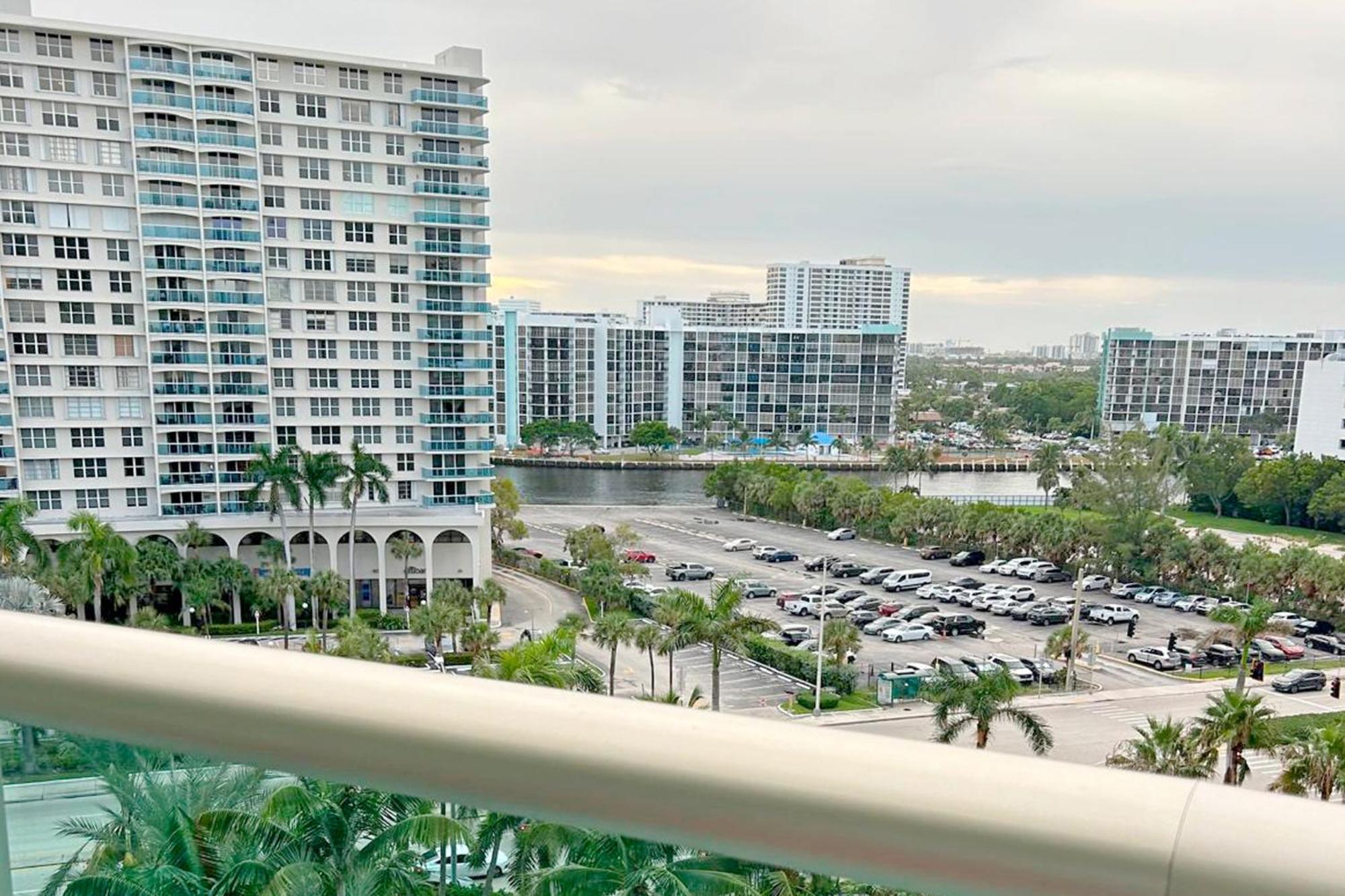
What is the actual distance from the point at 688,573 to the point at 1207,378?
24149 millimetres


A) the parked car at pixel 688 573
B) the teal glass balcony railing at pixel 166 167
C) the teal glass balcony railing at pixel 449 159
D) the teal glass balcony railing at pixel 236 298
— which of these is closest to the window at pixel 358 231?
the teal glass balcony railing at pixel 449 159

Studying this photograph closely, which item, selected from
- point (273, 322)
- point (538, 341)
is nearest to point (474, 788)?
point (273, 322)

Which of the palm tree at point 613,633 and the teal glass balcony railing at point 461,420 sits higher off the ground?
the teal glass balcony railing at point 461,420

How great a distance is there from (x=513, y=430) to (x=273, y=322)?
1698 centimetres

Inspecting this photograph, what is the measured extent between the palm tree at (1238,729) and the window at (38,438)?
53.1 ft

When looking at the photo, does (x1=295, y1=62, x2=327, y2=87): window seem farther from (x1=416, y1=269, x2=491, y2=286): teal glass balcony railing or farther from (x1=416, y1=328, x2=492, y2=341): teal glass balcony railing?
(x1=416, y1=328, x2=492, y2=341): teal glass balcony railing

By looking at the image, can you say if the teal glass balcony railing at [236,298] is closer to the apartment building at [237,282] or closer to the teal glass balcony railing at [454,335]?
the apartment building at [237,282]

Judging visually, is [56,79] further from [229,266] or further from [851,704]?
[851,704]

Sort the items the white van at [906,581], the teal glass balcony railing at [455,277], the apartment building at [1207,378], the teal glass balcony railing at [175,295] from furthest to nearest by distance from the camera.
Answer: the apartment building at [1207,378], the white van at [906,581], the teal glass balcony railing at [455,277], the teal glass balcony railing at [175,295]

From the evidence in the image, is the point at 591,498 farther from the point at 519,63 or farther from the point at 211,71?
the point at 211,71

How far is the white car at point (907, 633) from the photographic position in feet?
45.8

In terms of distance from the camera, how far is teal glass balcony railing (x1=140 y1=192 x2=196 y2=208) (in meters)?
15.0

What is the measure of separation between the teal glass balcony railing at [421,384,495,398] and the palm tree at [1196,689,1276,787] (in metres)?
12.3

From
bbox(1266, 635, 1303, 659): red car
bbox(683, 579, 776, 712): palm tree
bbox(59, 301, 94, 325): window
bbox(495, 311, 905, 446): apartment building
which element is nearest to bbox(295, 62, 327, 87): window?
bbox(59, 301, 94, 325): window
